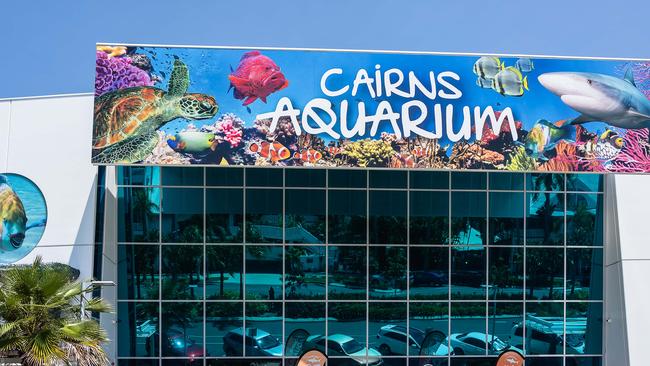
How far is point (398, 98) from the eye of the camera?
22266mm

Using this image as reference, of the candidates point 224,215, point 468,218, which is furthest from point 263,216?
point 468,218

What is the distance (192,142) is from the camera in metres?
21.7

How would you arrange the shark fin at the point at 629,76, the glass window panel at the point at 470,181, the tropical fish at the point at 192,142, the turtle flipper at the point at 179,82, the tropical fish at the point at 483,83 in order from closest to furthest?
the tropical fish at the point at 192,142 < the turtle flipper at the point at 179,82 < the tropical fish at the point at 483,83 < the shark fin at the point at 629,76 < the glass window panel at the point at 470,181

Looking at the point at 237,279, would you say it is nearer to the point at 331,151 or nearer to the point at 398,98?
the point at 331,151

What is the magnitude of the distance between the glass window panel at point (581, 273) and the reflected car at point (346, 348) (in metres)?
6.63

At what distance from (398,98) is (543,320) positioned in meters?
8.96

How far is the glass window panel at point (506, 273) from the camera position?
25.1m

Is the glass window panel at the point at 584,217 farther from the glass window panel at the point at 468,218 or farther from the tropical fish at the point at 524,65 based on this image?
the tropical fish at the point at 524,65

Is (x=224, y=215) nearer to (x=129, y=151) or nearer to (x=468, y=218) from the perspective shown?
(x=129, y=151)

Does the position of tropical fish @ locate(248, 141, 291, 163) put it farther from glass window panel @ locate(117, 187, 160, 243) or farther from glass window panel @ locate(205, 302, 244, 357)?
glass window panel @ locate(205, 302, 244, 357)

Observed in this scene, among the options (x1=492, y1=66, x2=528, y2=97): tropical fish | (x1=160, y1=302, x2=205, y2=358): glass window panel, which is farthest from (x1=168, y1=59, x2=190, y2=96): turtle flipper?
(x1=492, y1=66, x2=528, y2=97): tropical fish

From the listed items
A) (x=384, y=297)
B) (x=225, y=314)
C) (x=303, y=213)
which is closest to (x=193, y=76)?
(x=303, y=213)

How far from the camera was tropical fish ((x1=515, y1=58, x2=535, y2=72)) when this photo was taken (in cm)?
2278

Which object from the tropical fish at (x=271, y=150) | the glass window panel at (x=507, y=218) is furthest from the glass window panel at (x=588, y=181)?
the tropical fish at (x=271, y=150)
